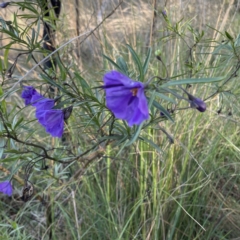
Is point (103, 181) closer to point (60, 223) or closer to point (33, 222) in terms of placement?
point (60, 223)

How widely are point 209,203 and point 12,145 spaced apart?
3.19 feet

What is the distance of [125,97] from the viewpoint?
0.79 metres

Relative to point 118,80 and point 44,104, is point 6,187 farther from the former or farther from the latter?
point 118,80

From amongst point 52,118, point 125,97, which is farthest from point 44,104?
point 125,97

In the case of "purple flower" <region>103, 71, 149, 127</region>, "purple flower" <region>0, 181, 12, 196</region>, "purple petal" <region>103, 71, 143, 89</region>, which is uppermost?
"purple petal" <region>103, 71, 143, 89</region>

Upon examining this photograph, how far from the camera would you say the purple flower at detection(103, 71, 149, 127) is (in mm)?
720

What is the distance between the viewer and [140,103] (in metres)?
0.70

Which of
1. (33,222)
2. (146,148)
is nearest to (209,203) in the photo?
(146,148)

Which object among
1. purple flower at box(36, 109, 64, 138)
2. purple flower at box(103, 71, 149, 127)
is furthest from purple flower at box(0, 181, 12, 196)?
purple flower at box(103, 71, 149, 127)

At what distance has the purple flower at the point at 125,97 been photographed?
72 cm

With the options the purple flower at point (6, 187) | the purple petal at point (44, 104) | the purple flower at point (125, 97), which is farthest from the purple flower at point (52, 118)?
the purple flower at point (6, 187)

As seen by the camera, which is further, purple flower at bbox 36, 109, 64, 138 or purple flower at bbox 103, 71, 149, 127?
purple flower at bbox 36, 109, 64, 138

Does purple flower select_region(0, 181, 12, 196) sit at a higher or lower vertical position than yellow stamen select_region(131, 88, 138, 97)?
lower

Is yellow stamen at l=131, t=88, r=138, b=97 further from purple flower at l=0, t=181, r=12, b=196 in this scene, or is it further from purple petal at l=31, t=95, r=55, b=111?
purple flower at l=0, t=181, r=12, b=196
